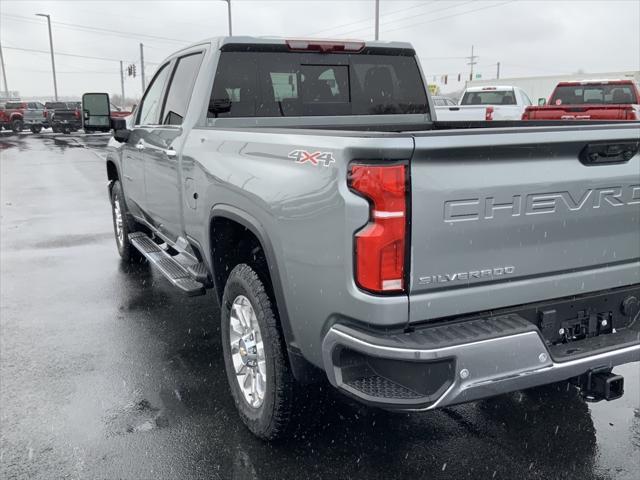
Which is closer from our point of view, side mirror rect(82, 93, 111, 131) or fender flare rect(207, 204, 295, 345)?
fender flare rect(207, 204, 295, 345)

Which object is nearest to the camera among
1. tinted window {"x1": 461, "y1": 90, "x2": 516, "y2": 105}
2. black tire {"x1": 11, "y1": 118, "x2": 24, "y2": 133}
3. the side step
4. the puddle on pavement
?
the puddle on pavement

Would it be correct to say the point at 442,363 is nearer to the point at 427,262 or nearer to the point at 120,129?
the point at 427,262

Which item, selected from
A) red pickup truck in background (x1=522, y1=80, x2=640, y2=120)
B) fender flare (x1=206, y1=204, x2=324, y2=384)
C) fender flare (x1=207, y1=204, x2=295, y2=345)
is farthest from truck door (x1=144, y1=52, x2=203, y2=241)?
red pickup truck in background (x1=522, y1=80, x2=640, y2=120)

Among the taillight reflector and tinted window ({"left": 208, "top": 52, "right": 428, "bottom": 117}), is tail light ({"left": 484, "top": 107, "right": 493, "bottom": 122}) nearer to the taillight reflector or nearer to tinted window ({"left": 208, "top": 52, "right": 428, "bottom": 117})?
tinted window ({"left": 208, "top": 52, "right": 428, "bottom": 117})

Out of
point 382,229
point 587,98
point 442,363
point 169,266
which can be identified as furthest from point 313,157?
point 587,98

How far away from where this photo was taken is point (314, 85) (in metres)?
4.53

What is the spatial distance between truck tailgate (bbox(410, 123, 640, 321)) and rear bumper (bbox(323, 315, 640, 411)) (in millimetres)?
114

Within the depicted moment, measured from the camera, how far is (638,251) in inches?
110

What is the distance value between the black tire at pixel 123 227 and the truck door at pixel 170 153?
4.30ft

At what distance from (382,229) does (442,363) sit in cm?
55

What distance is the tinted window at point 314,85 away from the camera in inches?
167

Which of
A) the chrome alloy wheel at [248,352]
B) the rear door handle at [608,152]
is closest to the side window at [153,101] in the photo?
the chrome alloy wheel at [248,352]

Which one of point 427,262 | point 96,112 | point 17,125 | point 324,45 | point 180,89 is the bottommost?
point 17,125

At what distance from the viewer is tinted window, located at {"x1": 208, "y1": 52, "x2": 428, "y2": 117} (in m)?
4.23
